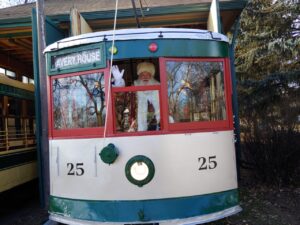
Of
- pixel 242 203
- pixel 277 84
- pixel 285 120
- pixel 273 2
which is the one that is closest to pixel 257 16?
pixel 273 2

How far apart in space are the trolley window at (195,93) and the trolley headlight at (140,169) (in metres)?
0.51

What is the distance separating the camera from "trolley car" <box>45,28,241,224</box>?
4.46 metres

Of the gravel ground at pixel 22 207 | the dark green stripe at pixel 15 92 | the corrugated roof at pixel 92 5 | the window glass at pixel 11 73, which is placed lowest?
the gravel ground at pixel 22 207

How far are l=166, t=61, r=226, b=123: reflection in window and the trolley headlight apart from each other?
0.56 metres

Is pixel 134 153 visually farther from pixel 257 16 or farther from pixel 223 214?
pixel 257 16

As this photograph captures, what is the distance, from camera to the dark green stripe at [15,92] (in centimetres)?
709

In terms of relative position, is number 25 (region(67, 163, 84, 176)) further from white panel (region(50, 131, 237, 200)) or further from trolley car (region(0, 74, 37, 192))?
trolley car (region(0, 74, 37, 192))

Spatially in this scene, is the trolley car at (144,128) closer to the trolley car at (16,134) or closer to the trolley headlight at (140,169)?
the trolley headlight at (140,169)

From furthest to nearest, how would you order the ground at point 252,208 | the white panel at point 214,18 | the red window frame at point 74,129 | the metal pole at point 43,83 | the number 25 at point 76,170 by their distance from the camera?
→ the white panel at point 214,18
the metal pole at point 43,83
the ground at point 252,208
the number 25 at point 76,170
the red window frame at point 74,129

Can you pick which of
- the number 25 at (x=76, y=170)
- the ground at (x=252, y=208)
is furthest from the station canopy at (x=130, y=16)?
the number 25 at (x=76, y=170)

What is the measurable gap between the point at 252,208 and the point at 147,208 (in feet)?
8.80

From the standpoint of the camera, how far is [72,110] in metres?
4.81

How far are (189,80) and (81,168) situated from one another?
1.62m

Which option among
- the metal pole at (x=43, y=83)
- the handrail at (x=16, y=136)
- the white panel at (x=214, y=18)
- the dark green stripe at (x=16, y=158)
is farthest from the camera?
the handrail at (x=16, y=136)
